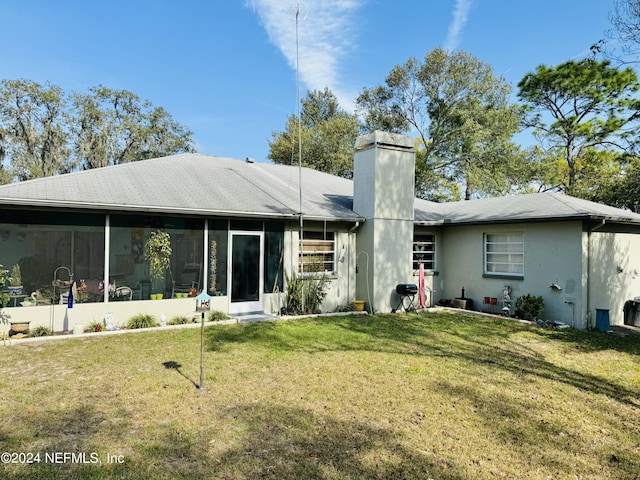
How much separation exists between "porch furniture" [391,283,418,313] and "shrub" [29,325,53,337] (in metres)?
8.41

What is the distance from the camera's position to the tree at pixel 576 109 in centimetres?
2227

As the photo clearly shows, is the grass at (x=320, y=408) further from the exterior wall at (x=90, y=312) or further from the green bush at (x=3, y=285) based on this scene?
the green bush at (x=3, y=285)

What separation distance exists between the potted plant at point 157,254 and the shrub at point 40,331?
210 centimetres

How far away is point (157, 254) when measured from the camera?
30.5 ft

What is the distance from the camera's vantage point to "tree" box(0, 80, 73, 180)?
28.2m

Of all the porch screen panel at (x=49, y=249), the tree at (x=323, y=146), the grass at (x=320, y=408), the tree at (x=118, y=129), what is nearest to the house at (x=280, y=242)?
the porch screen panel at (x=49, y=249)

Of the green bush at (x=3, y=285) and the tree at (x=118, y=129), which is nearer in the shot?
the green bush at (x=3, y=285)

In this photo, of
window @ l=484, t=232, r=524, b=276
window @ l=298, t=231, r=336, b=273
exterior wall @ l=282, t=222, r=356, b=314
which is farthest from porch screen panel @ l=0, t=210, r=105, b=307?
window @ l=484, t=232, r=524, b=276

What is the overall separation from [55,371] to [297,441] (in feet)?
13.5

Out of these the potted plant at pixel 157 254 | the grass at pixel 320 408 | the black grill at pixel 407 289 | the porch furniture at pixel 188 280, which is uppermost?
the potted plant at pixel 157 254

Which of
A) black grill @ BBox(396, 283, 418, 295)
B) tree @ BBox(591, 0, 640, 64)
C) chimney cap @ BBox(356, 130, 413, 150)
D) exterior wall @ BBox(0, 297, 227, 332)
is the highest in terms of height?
tree @ BBox(591, 0, 640, 64)

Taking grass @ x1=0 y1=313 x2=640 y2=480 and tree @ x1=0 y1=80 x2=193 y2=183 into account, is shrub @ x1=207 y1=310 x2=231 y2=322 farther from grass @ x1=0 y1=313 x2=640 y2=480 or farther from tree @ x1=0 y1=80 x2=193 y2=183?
tree @ x1=0 y1=80 x2=193 y2=183

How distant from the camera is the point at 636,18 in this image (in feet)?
27.5

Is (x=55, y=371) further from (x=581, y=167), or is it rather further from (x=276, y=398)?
(x=581, y=167)
